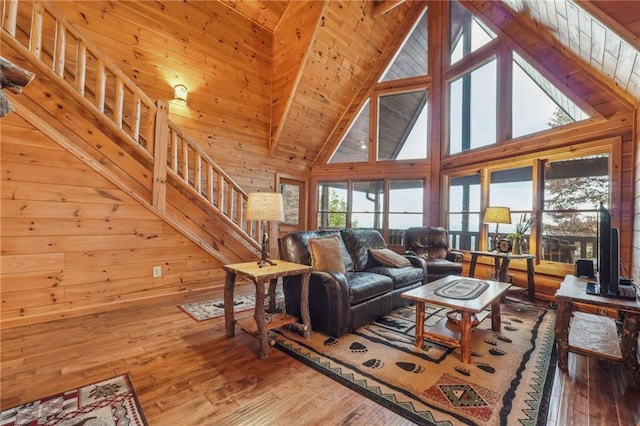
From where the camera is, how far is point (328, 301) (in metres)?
2.52

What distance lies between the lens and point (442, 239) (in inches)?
176

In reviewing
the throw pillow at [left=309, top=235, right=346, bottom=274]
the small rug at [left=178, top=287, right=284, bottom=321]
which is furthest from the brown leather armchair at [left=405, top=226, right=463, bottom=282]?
the small rug at [left=178, top=287, right=284, bottom=321]

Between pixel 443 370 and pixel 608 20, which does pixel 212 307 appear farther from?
pixel 608 20

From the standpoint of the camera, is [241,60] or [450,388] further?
[241,60]

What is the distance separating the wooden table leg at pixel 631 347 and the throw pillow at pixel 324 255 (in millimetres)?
2014

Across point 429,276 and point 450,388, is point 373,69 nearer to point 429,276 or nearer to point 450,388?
point 429,276

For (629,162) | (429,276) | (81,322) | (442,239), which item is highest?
(629,162)

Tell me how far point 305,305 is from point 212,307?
4.62ft

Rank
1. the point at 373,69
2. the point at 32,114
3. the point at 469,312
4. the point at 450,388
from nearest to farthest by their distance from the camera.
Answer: the point at 450,388, the point at 469,312, the point at 32,114, the point at 373,69

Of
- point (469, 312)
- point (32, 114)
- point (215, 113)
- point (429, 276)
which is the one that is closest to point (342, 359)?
point (469, 312)

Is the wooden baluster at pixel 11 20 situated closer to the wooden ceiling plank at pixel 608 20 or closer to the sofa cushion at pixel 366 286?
the sofa cushion at pixel 366 286

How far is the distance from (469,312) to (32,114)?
4.21 m

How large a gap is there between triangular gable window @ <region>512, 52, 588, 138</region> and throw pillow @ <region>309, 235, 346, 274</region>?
3.46m

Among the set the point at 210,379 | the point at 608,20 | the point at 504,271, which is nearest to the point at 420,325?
the point at 210,379
